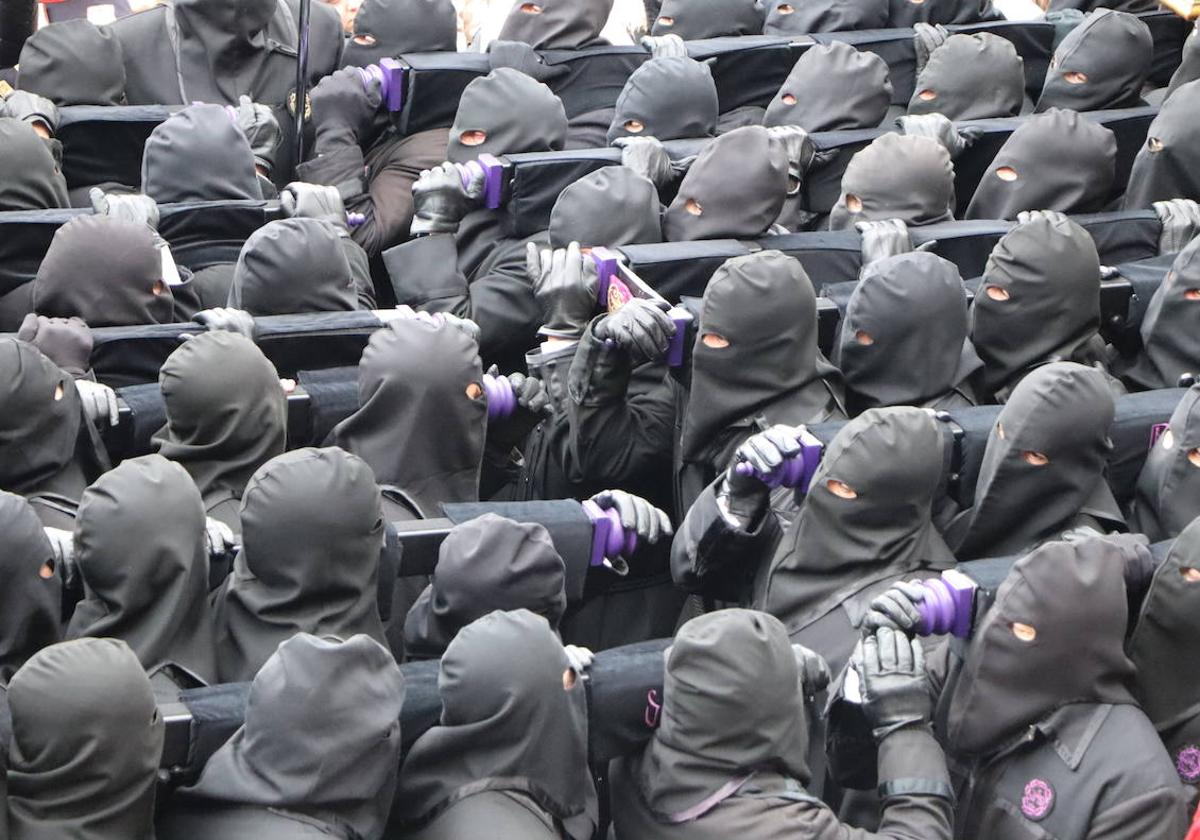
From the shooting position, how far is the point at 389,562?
15.7 ft

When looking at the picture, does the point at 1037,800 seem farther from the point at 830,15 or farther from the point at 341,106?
the point at 830,15

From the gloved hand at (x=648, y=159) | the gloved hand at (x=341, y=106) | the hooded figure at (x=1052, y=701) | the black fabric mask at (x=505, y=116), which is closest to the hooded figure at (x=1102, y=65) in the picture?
the gloved hand at (x=648, y=159)

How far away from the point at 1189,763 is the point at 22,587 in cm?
271

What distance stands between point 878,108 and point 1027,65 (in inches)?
43.2

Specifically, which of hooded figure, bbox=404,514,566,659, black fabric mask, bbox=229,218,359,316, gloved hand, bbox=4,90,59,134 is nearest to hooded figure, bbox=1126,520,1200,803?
hooded figure, bbox=404,514,566,659

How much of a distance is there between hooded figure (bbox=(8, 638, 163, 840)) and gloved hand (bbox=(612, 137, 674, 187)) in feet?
11.1

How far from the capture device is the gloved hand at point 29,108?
6641 mm

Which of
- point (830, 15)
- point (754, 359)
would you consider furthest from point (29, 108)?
point (830, 15)

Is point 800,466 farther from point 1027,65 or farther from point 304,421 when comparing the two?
point 1027,65

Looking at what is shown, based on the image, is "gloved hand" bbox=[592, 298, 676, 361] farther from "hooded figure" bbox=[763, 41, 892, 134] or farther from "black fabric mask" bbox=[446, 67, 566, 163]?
"hooded figure" bbox=[763, 41, 892, 134]

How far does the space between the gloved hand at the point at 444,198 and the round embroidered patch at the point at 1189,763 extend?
123 inches

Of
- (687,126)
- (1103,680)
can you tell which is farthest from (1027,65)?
(1103,680)

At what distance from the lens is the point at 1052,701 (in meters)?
4.46

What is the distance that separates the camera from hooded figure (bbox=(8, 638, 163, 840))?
378 cm
